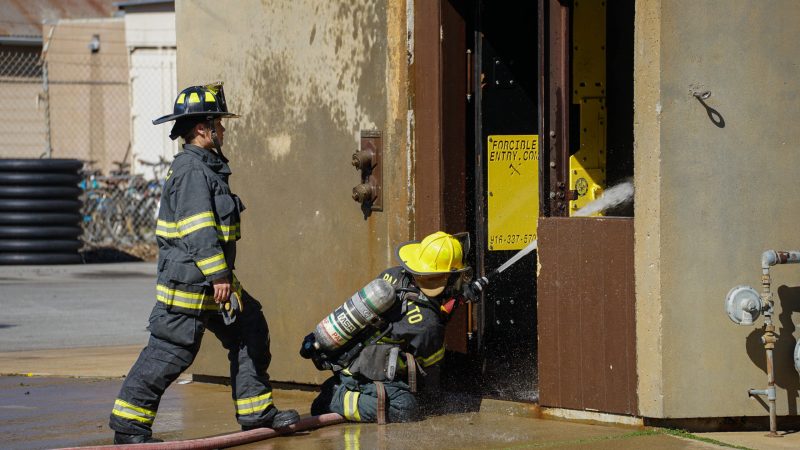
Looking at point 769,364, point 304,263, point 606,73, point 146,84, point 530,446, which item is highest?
point 146,84

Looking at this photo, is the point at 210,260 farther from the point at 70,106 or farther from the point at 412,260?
the point at 70,106

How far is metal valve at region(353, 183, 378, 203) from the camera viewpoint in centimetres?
693

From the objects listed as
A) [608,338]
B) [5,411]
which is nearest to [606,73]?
[608,338]

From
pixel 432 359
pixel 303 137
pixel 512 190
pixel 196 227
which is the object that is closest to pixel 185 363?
pixel 196 227

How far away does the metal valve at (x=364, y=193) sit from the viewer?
693 cm

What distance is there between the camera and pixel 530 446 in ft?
18.8

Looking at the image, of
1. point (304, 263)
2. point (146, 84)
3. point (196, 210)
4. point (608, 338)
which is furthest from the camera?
point (146, 84)

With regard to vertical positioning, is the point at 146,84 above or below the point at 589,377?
above

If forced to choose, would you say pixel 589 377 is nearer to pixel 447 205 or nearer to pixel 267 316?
pixel 447 205

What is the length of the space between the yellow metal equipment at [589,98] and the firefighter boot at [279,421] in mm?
2209

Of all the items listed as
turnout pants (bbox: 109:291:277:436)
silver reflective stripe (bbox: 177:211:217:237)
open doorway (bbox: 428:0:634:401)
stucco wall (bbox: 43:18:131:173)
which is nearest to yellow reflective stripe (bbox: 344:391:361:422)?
turnout pants (bbox: 109:291:277:436)

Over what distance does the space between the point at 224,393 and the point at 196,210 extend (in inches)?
87.0

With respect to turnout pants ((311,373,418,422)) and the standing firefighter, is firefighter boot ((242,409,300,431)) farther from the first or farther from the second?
turnout pants ((311,373,418,422))

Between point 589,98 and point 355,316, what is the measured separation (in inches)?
84.8
